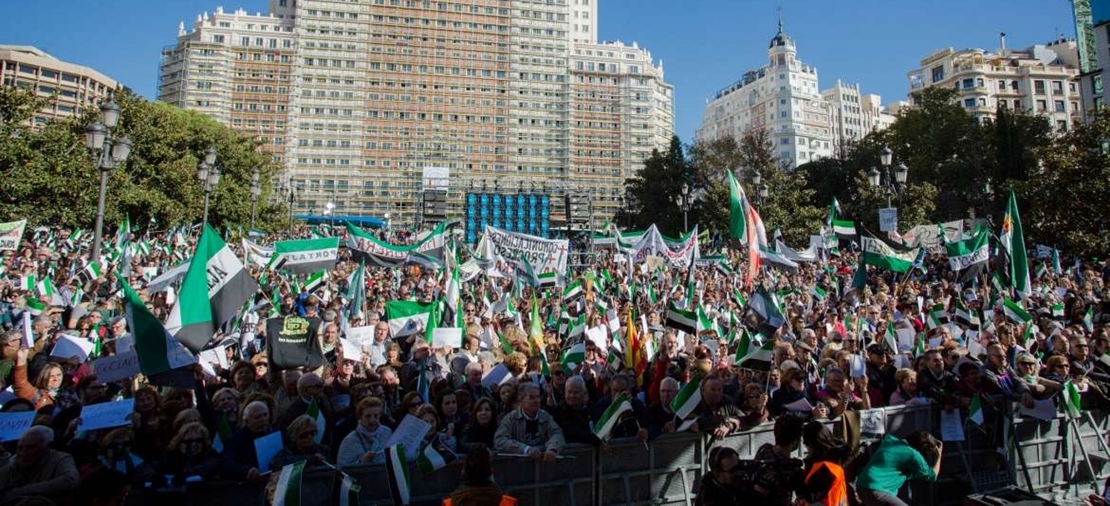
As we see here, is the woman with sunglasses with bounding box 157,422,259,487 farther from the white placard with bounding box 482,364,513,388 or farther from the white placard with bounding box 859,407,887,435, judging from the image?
the white placard with bounding box 859,407,887,435

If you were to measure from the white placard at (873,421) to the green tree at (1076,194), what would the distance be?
17285mm

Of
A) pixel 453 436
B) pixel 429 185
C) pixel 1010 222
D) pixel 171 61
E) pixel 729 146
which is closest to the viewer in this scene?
pixel 453 436

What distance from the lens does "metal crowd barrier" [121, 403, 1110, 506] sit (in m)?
4.72

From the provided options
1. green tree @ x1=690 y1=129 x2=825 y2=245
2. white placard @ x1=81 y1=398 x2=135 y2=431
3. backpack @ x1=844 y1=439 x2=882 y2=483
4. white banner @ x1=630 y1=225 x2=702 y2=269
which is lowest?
backpack @ x1=844 y1=439 x2=882 y2=483

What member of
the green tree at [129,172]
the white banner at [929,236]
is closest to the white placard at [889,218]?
the white banner at [929,236]

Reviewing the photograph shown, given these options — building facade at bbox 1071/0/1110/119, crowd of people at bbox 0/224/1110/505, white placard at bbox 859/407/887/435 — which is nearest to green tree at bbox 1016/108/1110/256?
crowd of people at bbox 0/224/1110/505

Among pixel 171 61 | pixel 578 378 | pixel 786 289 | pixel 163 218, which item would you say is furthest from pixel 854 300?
pixel 171 61

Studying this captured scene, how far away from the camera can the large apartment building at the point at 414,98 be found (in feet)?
253

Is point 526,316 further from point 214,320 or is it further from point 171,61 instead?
point 171,61

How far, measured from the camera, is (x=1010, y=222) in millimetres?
12617

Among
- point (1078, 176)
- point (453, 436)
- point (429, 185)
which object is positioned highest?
point (429, 185)

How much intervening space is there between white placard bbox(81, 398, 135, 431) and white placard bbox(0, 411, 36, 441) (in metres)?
0.45

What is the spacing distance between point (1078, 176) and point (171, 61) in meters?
95.0

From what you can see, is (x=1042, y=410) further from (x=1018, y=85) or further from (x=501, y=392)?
(x=1018, y=85)
